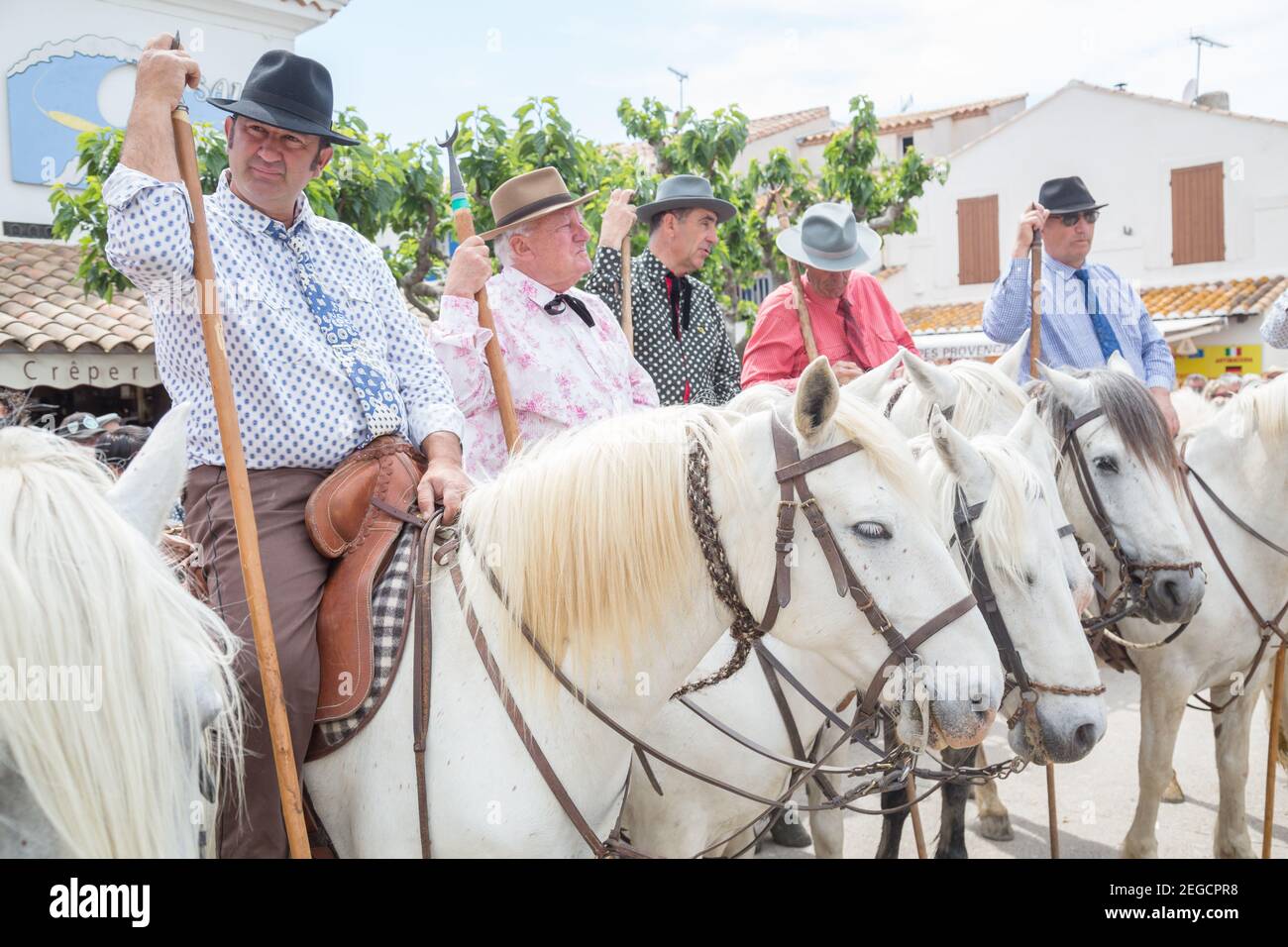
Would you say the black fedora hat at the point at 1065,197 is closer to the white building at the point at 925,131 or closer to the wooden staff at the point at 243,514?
the wooden staff at the point at 243,514

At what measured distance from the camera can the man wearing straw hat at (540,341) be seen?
3240 millimetres

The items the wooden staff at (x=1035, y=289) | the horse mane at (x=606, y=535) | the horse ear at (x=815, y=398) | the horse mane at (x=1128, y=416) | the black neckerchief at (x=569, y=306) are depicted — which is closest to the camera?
the horse ear at (x=815, y=398)

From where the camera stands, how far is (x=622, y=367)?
11.4 feet

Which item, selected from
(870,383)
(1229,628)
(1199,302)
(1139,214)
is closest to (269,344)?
(870,383)

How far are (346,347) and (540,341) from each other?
97 cm

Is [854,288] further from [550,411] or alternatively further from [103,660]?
[103,660]

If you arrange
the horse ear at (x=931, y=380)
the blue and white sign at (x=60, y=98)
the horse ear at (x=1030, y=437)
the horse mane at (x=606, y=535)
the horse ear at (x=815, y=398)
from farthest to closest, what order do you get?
the blue and white sign at (x=60, y=98) < the horse ear at (x=1030, y=437) < the horse ear at (x=931, y=380) < the horse mane at (x=606, y=535) < the horse ear at (x=815, y=398)

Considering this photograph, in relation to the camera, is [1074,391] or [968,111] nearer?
[1074,391]

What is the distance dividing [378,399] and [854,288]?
2.65 m

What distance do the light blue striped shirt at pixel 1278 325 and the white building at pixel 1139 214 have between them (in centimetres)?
1181

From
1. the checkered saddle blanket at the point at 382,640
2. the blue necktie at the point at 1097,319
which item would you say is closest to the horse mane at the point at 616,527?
the checkered saddle blanket at the point at 382,640

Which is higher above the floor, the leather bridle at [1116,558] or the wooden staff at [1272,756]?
the leather bridle at [1116,558]

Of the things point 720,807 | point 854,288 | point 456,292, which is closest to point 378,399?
point 456,292

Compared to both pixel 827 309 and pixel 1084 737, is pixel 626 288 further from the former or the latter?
pixel 1084 737
